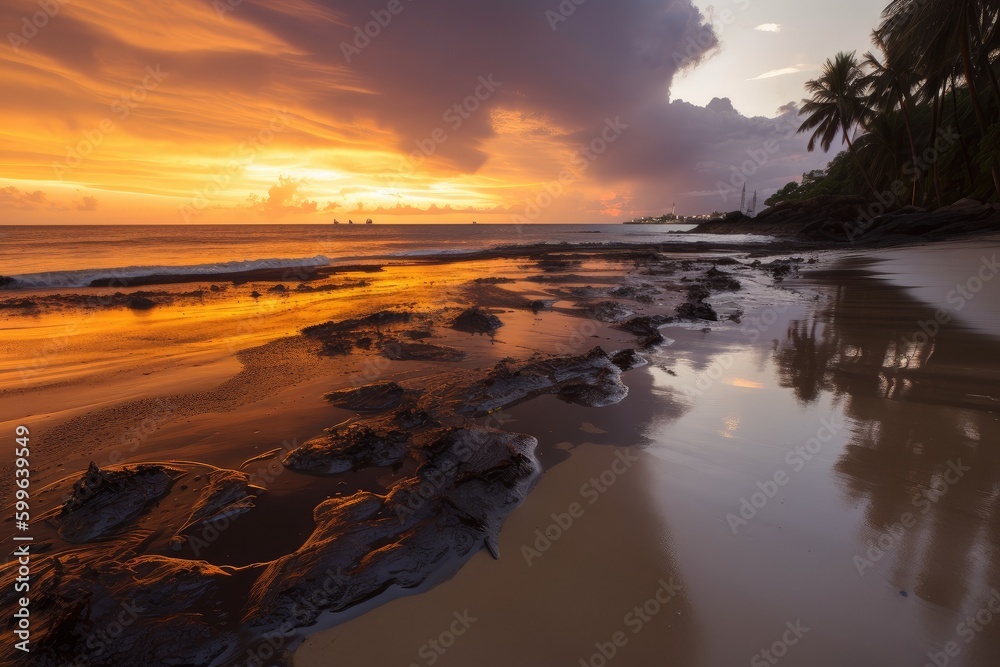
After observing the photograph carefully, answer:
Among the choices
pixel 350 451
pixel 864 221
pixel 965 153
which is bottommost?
pixel 350 451

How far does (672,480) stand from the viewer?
2941 mm

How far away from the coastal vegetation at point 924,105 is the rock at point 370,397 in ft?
91.0

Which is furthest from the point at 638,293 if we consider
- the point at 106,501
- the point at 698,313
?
the point at 106,501

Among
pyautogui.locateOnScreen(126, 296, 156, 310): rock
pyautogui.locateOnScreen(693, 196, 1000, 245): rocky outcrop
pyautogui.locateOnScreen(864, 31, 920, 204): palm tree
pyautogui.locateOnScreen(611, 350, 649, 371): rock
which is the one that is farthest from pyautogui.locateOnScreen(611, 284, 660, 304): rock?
pyautogui.locateOnScreen(864, 31, 920, 204): palm tree

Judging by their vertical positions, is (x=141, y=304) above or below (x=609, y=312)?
above

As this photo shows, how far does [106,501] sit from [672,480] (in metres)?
3.65

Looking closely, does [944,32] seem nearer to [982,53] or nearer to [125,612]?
[982,53]

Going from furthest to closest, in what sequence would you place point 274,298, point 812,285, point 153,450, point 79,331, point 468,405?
1. point 812,285
2. point 274,298
3. point 79,331
4. point 468,405
5. point 153,450

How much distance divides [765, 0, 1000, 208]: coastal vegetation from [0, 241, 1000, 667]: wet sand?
21667 millimetres

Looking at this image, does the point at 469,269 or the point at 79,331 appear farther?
the point at 469,269

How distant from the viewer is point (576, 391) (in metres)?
4.47

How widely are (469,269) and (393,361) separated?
13.5 m

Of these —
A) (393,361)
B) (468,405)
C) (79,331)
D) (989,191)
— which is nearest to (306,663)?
(468,405)

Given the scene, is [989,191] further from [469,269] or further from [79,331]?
[79,331]
